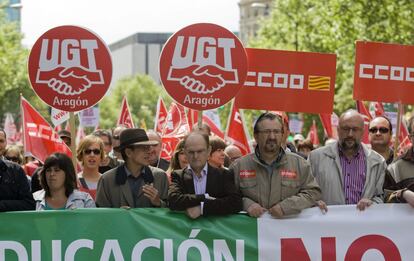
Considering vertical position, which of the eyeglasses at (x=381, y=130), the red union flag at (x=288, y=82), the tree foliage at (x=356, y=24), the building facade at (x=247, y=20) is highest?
the building facade at (x=247, y=20)

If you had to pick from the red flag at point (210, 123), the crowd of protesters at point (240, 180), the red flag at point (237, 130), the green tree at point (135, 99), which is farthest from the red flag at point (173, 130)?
the green tree at point (135, 99)

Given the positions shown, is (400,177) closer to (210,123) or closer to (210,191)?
(210,191)

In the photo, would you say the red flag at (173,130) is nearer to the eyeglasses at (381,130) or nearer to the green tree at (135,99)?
the eyeglasses at (381,130)

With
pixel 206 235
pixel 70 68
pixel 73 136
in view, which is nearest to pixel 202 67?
pixel 70 68

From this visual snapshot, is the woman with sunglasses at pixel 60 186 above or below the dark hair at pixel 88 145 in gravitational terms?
below

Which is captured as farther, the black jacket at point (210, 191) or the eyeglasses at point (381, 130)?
the eyeglasses at point (381, 130)

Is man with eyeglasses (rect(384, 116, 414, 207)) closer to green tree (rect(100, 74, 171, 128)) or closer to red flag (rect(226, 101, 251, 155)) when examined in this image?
red flag (rect(226, 101, 251, 155))

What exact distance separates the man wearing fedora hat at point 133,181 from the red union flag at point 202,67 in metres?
1.40

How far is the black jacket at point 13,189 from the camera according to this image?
821 centimetres

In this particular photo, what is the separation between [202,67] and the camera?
9984 mm

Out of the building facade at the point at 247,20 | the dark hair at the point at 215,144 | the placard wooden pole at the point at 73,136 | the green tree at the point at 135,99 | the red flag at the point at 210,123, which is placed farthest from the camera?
the building facade at the point at 247,20

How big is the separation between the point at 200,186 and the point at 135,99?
150601 mm

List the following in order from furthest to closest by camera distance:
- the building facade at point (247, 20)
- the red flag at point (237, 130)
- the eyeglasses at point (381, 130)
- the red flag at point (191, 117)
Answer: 1. the building facade at point (247, 20)
2. the red flag at point (191, 117)
3. the red flag at point (237, 130)
4. the eyeglasses at point (381, 130)

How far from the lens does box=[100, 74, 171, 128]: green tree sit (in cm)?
14738
